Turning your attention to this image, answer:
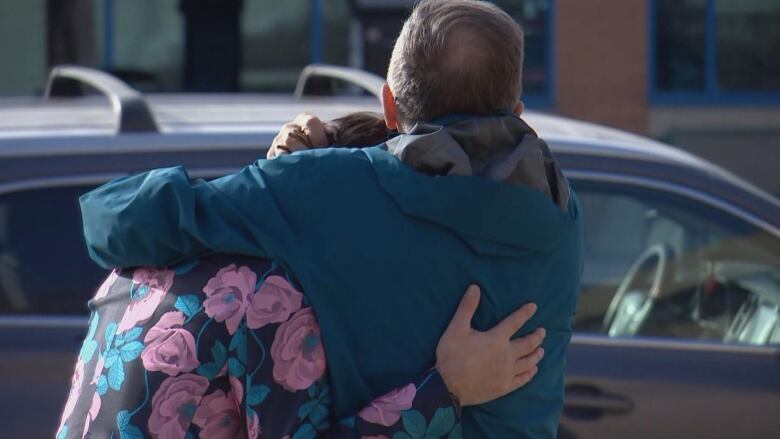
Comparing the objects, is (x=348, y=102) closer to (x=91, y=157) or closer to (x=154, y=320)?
(x=91, y=157)

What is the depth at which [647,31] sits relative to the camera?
11.3 meters

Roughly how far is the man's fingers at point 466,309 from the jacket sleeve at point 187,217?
255mm

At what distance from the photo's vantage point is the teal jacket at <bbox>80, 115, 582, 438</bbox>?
5.67 feet

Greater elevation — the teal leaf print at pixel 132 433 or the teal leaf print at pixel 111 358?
the teal leaf print at pixel 111 358

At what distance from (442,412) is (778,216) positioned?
187 cm

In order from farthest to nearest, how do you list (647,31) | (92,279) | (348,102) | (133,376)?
(647,31), (348,102), (92,279), (133,376)

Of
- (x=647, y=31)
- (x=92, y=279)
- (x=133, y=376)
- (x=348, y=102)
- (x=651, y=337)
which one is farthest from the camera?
(x=647, y=31)

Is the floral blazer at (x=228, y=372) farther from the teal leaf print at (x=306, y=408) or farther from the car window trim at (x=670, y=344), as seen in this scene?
the car window trim at (x=670, y=344)

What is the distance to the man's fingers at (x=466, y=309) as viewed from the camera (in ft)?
A: 5.81

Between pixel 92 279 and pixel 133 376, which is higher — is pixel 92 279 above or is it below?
below

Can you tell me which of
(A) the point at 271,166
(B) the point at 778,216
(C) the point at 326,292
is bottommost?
(B) the point at 778,216

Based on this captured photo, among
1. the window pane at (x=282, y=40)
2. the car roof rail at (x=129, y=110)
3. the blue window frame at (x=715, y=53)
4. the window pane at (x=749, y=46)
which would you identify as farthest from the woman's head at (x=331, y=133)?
the window pane at (x=749, y=46)

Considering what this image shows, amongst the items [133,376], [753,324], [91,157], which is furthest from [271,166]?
[753,324]

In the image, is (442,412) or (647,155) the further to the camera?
(647,155)
